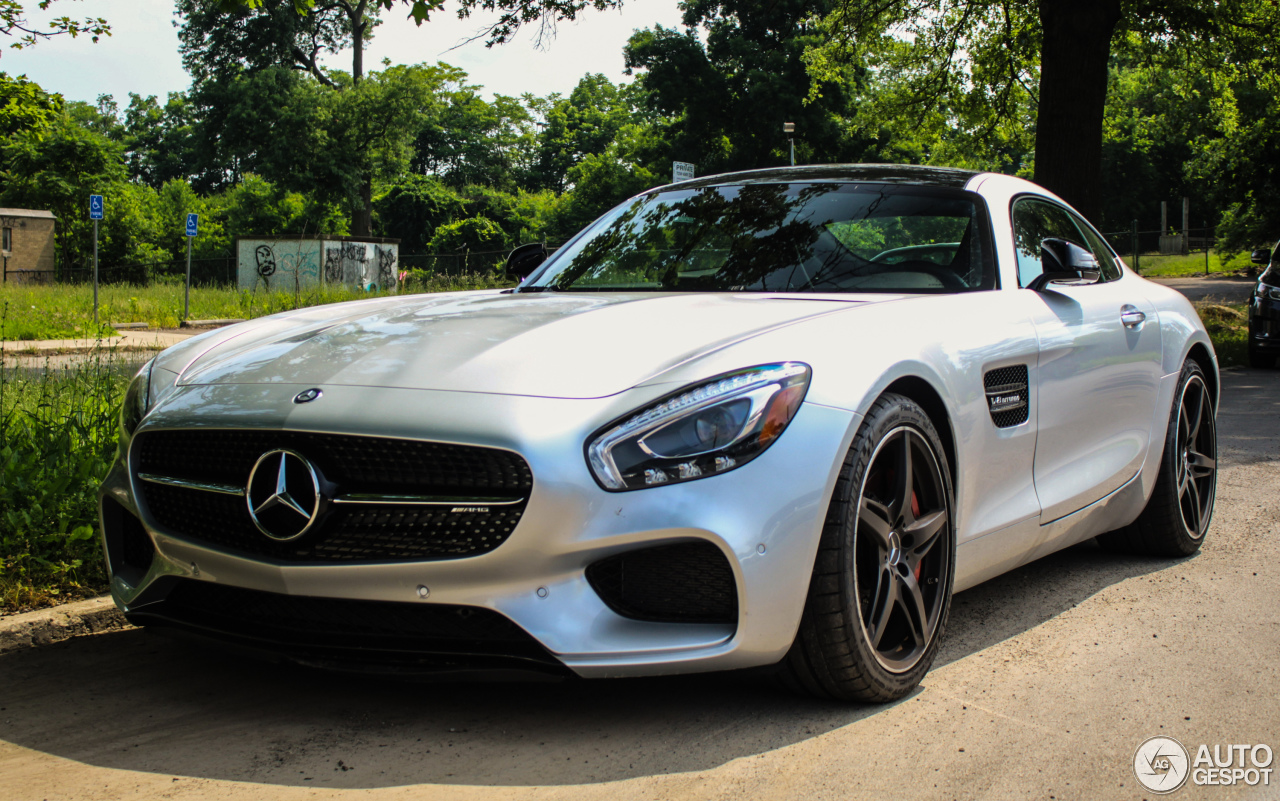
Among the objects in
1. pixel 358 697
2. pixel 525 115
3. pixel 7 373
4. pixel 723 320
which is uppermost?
pixel 525 115

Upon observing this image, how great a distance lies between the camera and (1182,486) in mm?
4664

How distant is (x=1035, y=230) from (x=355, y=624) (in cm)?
297

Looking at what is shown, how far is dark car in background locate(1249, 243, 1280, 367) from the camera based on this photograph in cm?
1344

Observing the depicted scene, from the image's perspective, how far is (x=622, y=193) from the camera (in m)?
58.8

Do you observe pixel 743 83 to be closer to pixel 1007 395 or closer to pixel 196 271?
pixel 196 271

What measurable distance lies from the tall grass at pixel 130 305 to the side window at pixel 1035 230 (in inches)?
624

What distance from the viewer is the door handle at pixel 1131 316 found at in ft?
13.9

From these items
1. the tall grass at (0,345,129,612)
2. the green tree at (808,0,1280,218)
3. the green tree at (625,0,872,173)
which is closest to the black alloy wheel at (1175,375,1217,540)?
the tall grass at (0,345,129,612)

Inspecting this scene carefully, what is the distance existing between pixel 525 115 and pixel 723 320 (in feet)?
282

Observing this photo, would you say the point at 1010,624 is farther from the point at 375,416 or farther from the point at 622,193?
the point at 622,193

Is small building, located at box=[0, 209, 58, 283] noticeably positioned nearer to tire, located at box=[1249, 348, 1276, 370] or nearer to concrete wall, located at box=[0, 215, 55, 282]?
concrete wall, located at box=[0, 215, 55, 282]

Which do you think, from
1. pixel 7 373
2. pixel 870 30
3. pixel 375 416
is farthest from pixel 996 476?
pixel 870 30

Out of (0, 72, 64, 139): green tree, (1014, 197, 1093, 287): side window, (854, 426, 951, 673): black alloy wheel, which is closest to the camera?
(854, 426, 951, 673): black alloy wheel

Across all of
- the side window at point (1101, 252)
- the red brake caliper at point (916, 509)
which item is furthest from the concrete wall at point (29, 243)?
the red brake caliper at point (916, 509)
